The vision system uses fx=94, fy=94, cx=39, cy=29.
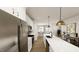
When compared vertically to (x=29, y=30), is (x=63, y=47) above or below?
below

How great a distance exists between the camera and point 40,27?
17547 mm

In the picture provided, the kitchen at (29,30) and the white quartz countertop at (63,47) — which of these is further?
the white quartz countertop at (63,47)

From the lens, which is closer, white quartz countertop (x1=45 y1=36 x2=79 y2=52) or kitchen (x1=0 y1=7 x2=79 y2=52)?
kitchen (x1=0 y1=7 x2=79 y2=52)

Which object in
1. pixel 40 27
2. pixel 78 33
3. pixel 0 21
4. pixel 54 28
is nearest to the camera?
pixel 0 21

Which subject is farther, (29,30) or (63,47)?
(29,30)
